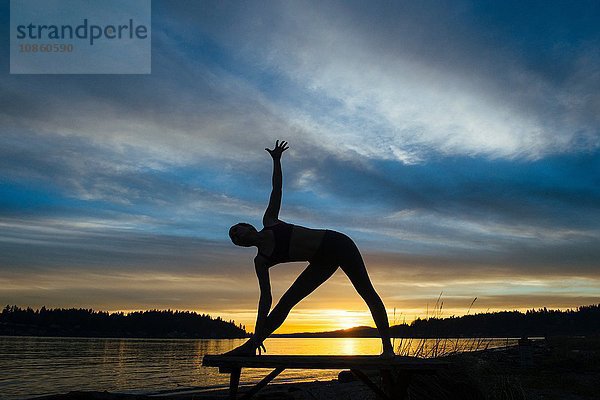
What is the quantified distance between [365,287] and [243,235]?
148 centimetres

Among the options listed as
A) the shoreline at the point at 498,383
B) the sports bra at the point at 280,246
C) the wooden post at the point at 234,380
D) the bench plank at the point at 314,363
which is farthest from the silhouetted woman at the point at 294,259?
the shoreline at the point at 498,383

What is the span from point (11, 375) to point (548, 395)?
1445 inches

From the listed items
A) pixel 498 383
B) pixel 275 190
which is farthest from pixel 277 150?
pixel 498 383

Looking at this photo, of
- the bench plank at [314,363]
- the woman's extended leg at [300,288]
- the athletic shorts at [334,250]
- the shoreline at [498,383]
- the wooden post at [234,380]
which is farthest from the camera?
the shoreline at [498,383]

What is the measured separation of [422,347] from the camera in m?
8.60

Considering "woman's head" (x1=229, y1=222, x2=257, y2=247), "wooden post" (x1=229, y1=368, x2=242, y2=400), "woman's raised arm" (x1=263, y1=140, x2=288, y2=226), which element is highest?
"woman's raised arm" (x1=263, y1=140, x2=288, y2=226)

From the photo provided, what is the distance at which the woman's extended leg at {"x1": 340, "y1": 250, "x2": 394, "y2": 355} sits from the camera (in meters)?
5.18

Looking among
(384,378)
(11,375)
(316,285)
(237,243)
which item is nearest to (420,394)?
(384,378)

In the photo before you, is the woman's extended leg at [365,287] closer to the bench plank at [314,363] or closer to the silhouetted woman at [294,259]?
the silhouetted woman at [294,259]

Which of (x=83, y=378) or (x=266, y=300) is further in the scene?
(x=83, y=378)

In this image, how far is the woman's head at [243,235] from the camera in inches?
195

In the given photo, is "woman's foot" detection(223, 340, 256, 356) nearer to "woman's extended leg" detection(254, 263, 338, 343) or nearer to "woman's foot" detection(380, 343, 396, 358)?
"woman's extended leg" detection(254, 263, 338, 343)

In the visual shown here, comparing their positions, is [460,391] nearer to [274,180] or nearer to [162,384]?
[274,180]

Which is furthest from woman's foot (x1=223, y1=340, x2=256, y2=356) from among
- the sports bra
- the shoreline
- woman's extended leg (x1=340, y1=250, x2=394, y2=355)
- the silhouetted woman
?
the shoreline
